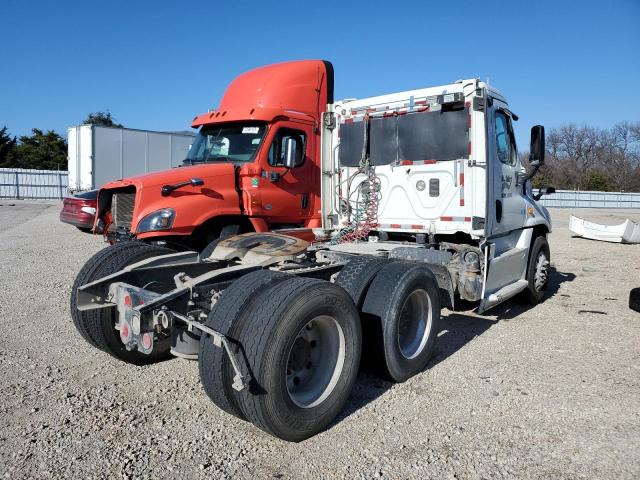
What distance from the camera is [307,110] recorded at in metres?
8.08

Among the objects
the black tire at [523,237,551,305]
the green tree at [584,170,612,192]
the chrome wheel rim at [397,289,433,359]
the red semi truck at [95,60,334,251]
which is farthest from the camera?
the green tree at [584,170,612,192]

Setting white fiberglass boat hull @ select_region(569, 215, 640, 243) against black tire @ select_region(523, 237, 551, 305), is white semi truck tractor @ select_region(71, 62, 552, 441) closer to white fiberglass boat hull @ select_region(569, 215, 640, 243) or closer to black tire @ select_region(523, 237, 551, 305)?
black tire @ select_region(523, 237, 551, 305)

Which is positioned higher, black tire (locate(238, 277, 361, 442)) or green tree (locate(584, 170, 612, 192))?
green tree (locate(584, 170, 612, 192))

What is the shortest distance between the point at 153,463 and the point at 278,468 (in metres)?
0.76

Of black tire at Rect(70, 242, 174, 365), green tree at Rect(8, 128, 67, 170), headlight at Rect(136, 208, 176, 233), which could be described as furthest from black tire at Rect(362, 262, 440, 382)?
green tree at Rect(8, 128, 67, 170)

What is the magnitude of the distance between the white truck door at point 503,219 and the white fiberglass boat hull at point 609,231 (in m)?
10.7

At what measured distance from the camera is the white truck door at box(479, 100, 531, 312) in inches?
231

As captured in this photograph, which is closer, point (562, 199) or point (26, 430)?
point (26, 430)

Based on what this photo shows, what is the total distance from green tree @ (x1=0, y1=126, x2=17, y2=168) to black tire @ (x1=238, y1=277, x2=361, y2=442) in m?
45.8

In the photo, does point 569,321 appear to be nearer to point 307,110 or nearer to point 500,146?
point 500,146

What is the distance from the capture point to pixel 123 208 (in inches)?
283

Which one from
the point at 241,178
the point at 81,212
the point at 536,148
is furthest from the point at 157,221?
the point at 81,212

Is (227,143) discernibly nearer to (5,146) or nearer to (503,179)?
(503,179)

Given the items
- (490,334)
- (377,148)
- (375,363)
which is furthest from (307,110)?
(375,363)
